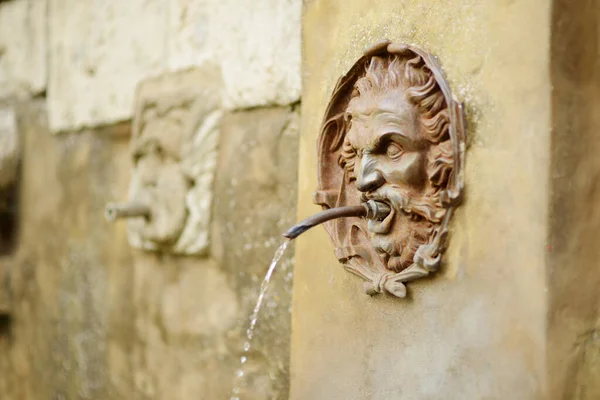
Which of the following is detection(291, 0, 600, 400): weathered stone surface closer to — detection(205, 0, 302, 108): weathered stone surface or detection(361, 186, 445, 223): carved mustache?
detection(361, 186, 445, 223): carved mustache

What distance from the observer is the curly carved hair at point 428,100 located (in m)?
0.86

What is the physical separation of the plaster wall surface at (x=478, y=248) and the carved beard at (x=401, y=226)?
3 centimetres

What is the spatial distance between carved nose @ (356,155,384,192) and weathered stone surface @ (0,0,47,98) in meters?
1.59

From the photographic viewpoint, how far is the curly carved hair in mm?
857

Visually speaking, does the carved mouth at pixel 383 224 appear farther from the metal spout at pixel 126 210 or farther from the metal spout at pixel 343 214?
the metal spout at pixel 126 210

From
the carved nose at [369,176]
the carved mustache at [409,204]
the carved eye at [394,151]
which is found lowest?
the carved mustache at [409,204]

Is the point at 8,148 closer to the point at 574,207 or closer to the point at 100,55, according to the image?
the point at 100,55

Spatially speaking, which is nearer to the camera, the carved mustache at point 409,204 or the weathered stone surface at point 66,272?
the carved mustache at point 409,204

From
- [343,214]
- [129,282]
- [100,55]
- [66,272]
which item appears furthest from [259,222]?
[66,272]

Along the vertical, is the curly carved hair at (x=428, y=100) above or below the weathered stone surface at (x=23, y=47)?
below

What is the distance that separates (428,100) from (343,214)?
202mm

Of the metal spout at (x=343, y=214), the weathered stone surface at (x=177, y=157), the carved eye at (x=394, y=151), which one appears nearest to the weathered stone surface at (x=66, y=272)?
the weathered stone surface at (x=177, y=157)

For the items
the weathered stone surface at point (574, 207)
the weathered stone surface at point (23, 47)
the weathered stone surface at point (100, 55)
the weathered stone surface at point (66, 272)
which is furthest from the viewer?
the weathered stone surface at point (23, 47)

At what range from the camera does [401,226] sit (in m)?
0.92
